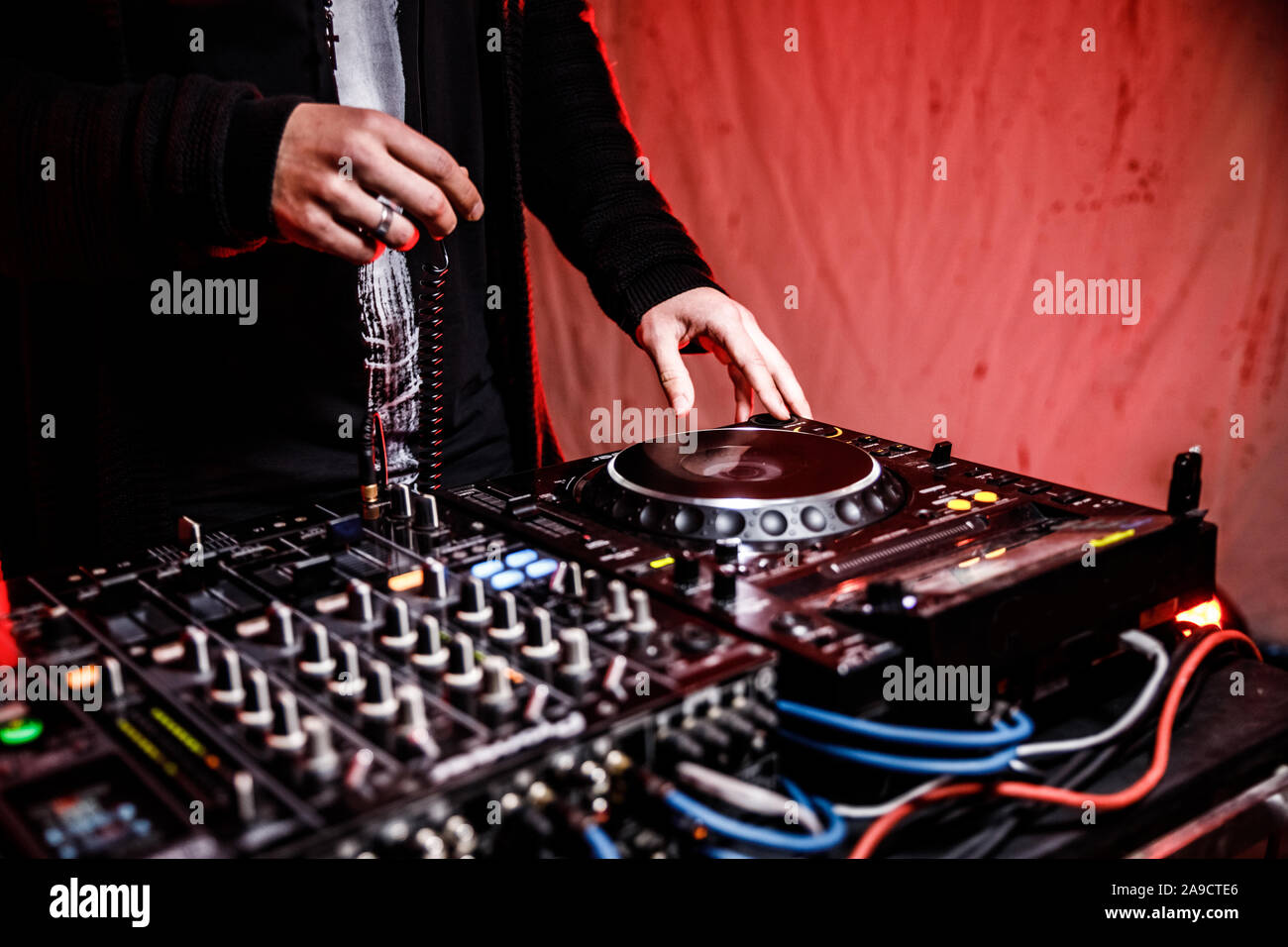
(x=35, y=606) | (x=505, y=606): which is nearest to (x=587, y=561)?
(x=505, y=606)

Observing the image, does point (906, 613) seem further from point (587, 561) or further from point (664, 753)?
point (587, 561)

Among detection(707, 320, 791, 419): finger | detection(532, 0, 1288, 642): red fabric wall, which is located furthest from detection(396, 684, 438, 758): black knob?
detection(532, 0, 1288, 642): red fabric wall

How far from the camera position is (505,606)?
95 cm

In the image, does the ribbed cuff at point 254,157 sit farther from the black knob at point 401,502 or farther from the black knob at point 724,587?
the black knob at point 724,587

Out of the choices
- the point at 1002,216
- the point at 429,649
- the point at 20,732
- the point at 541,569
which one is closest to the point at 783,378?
the point at 541,569

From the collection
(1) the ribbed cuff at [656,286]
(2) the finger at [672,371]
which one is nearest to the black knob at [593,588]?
(2) the finger at [672,371]

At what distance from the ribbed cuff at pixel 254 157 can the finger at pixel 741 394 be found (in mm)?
871

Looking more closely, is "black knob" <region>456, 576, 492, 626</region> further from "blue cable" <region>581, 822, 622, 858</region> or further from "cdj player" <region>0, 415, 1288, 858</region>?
"blue cable" <region>581, 822, 622, 858</region>

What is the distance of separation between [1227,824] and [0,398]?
1.76 meters

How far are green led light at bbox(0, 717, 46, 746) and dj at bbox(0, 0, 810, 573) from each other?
0.57m

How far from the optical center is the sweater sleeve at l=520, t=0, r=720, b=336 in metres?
1.90

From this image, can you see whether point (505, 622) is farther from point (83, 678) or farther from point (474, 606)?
point (83, 678)

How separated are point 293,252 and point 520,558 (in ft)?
2.44

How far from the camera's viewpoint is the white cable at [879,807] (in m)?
0.93
